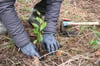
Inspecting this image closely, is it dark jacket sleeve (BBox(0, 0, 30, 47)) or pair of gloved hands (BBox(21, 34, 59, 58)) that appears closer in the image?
dark jacket sleeve (BBox(0, 0, 30, 47))

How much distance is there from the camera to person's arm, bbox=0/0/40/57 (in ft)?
4.43

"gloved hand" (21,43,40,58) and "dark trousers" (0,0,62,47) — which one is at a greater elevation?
"dark trousers" (0,0,62,47)

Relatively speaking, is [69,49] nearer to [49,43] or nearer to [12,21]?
[49,43]

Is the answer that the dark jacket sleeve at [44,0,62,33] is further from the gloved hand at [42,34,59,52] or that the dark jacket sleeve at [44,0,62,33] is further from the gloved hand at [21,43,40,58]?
the gloved hand at [21,43,40,58]

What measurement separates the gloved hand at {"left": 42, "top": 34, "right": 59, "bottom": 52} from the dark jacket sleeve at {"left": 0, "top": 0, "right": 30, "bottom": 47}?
0.19 meters

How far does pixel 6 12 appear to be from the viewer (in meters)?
1.36

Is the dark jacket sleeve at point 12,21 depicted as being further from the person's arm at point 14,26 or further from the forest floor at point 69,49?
the forest floor at point 69,49

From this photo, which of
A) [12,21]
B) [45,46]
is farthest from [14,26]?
[45,46]

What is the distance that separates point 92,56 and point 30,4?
4.86 feet

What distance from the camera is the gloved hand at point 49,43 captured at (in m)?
1.61

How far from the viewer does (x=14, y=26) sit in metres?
1.42

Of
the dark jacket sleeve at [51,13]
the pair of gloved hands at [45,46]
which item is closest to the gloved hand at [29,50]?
the pair of gloved hands at [45,46]

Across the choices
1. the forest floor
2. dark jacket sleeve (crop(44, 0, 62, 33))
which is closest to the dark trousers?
dark jacket sleeve (crop(44, 0, 62, 33))

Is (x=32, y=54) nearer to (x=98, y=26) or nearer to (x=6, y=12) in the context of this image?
(x=6, y=12)
